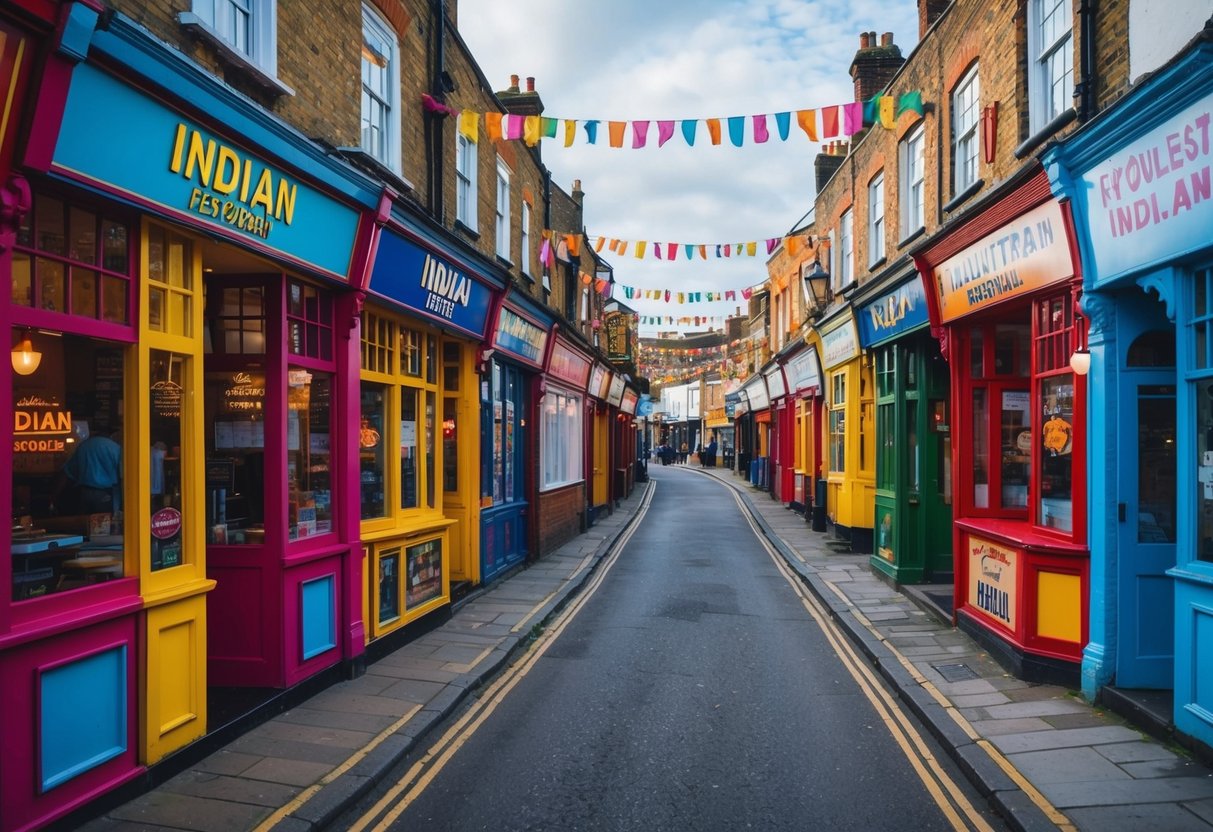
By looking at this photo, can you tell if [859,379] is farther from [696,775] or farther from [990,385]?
[696,775]

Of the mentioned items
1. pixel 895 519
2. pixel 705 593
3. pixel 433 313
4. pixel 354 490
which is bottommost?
pixel 705 593

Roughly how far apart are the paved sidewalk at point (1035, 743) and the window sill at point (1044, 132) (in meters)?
4.70

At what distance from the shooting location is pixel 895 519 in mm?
11422

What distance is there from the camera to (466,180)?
1170 cm

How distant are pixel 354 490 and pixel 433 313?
7.67 feet

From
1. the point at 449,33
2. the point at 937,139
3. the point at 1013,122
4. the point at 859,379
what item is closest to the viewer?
the point at 1013,122

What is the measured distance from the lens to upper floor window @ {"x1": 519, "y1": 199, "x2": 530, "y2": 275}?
1499 centimetres

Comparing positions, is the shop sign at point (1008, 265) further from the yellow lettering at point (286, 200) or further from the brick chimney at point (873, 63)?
the brick chimney at point (873, 63)

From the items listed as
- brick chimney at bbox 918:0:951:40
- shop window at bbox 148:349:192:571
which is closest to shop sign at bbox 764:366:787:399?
brick chimney at bbox 918:0:951:40

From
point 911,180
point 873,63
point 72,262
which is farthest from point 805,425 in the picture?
point 72,262

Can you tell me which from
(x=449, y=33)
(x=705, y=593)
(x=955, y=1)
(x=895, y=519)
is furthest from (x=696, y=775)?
(x=955, y=1)

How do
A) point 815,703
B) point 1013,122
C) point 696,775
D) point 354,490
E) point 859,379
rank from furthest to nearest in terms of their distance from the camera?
point 859,379, point 1013,122, point 354,490, point 815,703, point 696,775

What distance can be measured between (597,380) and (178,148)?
54.2 feet

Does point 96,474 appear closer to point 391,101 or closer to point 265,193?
point 265,193
